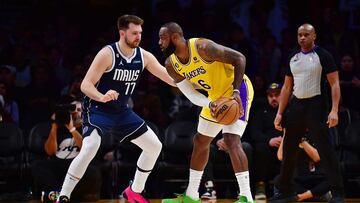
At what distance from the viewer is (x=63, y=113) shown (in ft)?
33.1

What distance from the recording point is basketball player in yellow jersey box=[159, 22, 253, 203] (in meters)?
8.30

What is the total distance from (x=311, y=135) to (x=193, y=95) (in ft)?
4.77

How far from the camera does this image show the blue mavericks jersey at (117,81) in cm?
880

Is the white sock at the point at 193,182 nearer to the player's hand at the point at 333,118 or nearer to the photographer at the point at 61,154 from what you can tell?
the player's hand at the point at 333,118

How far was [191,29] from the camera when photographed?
13086 millimetres

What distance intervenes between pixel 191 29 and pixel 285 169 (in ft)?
14.3

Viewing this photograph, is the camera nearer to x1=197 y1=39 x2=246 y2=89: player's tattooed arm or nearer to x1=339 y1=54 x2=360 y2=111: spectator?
x1=197 y1=39 x2=246 y2=89: player's tattooed arm

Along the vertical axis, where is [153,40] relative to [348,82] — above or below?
above

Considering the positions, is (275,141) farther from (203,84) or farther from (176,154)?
(203,84)

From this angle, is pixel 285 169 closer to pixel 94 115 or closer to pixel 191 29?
pixel 94 115

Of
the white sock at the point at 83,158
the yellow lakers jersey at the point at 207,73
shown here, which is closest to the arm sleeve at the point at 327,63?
the yellow lakers jersey at the point at 207,73

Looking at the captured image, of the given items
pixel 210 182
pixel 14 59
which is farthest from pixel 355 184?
pixel 14 59

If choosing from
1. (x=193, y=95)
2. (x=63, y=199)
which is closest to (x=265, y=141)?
(x=193, y=95)

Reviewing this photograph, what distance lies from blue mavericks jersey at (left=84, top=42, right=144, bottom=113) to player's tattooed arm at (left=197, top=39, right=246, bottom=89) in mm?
859
